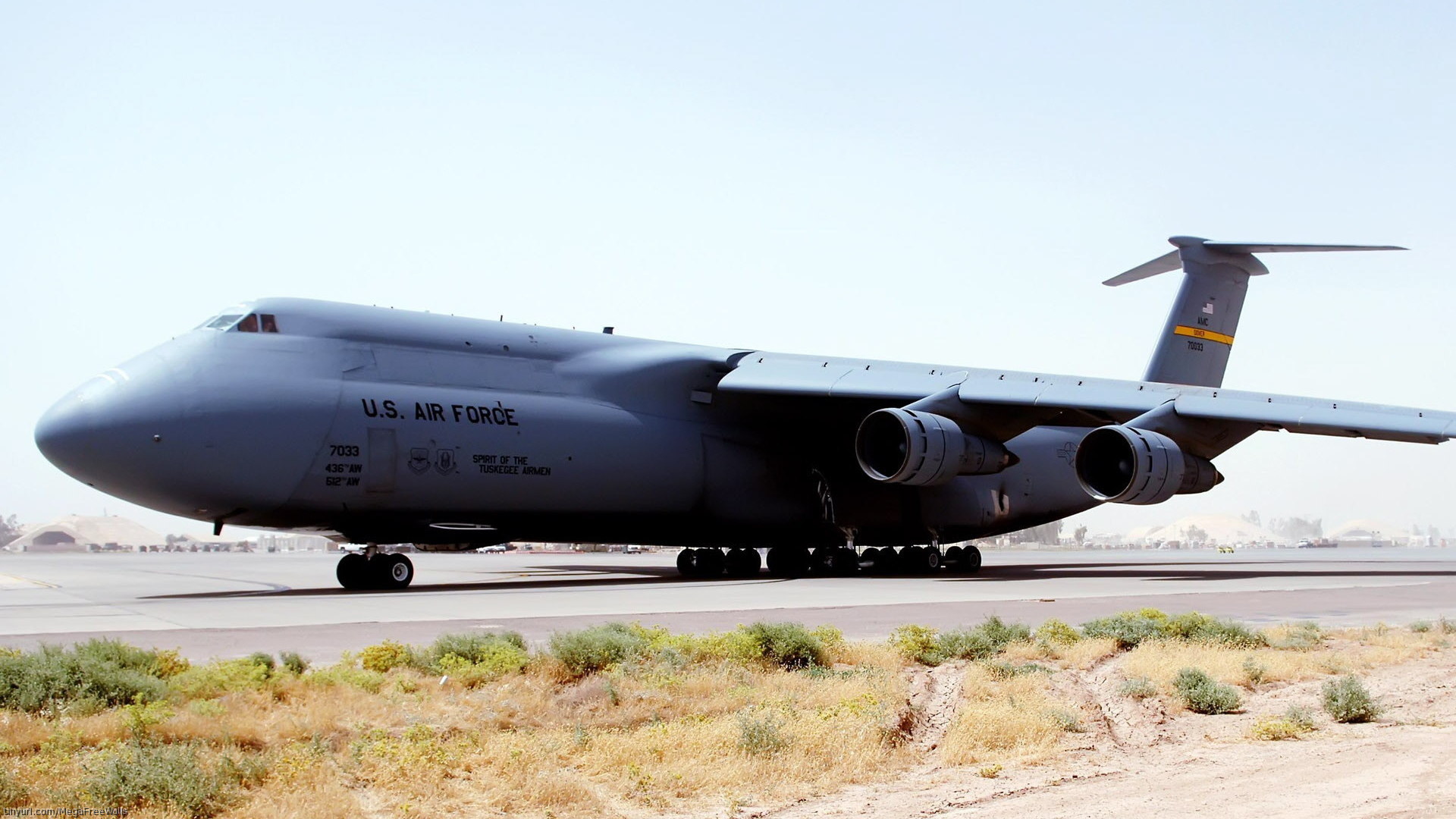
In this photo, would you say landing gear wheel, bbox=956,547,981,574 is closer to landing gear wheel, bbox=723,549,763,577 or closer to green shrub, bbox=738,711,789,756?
landing gear wheel, bbox=723,549,763,577

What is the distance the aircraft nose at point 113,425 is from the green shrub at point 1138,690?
1224cm

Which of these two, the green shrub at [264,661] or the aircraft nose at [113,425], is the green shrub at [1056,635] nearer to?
the green shrub at [264,661]

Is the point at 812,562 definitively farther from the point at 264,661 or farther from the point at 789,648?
the point at 264,661

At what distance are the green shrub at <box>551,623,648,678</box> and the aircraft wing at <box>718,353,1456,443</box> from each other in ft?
39.3

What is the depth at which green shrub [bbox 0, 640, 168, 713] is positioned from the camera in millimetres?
6527

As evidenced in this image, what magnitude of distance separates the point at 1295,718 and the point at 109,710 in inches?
241

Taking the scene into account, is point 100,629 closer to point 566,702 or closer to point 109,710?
point 109,710

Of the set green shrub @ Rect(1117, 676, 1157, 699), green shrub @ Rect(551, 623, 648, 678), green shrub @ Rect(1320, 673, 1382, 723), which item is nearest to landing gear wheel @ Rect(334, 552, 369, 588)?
green shrub @ Rect(551, 623, 648, 678)

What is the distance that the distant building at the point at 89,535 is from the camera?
129625 millimetres

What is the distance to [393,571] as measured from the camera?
58.5 feet

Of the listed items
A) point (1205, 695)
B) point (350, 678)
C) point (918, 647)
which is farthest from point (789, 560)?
point (350, 678)

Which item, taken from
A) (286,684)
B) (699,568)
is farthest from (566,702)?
(699,568)

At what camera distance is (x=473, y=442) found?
1841 cm

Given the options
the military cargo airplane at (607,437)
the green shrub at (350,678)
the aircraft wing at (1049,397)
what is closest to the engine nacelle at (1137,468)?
the military cargo airplane at (607,437)
